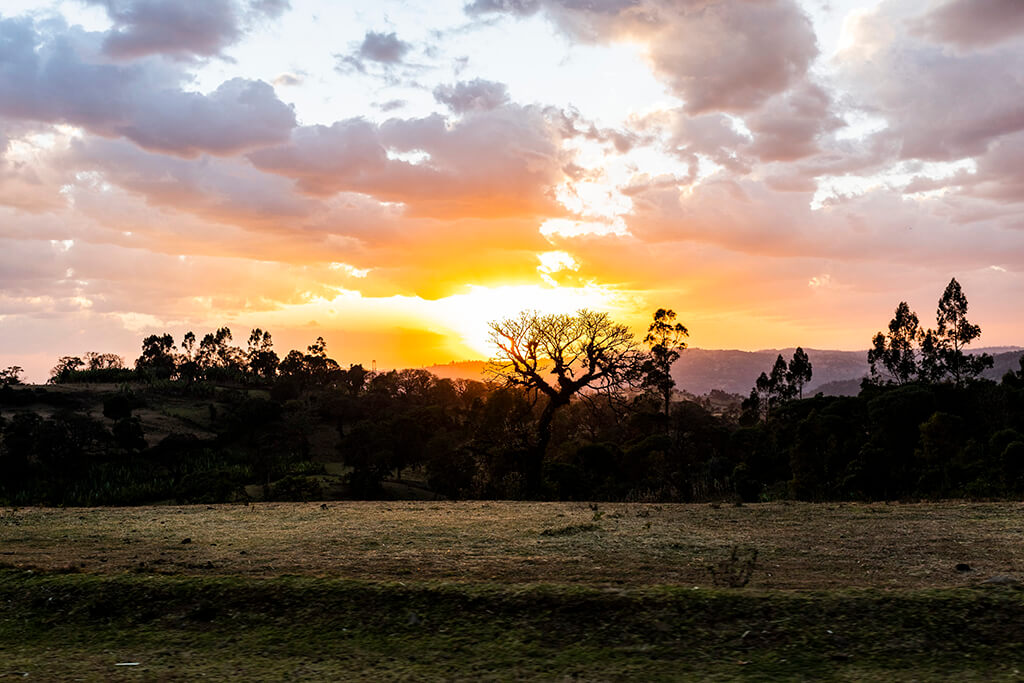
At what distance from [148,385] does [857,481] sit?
120963mm

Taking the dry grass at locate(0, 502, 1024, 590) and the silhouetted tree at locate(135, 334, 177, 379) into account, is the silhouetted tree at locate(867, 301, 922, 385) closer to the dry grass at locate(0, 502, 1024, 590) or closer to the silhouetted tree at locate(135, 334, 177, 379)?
the dry grass at locate(0, 502, 1024, 590)

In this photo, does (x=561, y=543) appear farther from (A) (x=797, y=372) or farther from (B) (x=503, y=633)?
(A) (x=797, y=372)

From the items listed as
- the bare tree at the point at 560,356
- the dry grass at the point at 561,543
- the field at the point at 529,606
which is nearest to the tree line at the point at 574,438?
the bare tree at the point at 560,356

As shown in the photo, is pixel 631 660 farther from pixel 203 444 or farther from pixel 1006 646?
pixel 203 444

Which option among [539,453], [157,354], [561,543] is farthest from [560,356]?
[157,354]

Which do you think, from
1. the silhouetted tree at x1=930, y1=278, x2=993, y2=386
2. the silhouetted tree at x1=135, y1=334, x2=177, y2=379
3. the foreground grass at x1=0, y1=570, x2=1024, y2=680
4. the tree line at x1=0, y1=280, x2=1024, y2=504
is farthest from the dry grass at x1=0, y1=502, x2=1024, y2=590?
the silhouetted tree at x1=135, y1=334, x2=177, y2=379

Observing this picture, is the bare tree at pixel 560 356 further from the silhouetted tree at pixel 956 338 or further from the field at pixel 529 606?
the silhouetted tree at pixel 956 338

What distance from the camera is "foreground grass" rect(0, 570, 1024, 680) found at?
968 centimetres

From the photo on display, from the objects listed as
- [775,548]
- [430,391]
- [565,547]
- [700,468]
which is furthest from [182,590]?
[430,391]

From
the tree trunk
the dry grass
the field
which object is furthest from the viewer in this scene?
the tree trunk

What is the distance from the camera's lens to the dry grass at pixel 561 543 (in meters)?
13.5

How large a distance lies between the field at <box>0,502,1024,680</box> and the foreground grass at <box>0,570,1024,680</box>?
33 millimetres

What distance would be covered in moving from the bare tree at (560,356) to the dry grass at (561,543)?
1683 cm

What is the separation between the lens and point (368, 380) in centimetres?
14050
